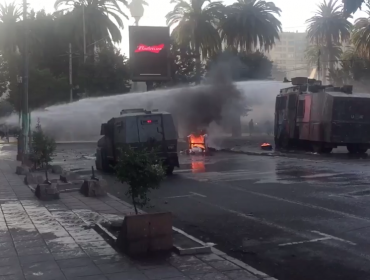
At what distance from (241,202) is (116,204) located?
2.80 meters

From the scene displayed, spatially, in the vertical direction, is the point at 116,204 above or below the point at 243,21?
below

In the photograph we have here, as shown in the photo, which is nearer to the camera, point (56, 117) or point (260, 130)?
point (56, 117)

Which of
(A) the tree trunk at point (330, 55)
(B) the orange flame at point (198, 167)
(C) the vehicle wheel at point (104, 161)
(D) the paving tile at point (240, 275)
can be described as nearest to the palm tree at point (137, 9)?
(A) the tree trunk at point (330, 55)

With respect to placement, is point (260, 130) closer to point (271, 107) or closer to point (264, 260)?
point (271, 107)

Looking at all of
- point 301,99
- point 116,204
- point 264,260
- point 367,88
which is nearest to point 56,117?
point 301,99

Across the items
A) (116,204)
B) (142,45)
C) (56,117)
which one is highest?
(142,45)

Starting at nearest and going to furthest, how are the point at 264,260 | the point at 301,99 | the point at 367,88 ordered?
1. the point at 264,260
2. the point at 301,99
3. the point at 367,88

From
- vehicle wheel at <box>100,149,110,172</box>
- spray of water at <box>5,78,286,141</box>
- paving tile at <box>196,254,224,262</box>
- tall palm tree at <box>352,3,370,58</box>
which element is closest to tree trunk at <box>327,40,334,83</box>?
tall palm tree at <box>352,3,370,58</box>

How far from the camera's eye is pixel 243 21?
50750 millimetres

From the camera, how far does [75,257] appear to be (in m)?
8.49

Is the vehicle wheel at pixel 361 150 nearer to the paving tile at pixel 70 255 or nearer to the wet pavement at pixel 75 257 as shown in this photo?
the wet pavement at pixel 75 257

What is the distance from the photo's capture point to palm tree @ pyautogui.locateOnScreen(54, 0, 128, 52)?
169ft

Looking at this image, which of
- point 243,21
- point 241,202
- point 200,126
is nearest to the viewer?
point 241,202

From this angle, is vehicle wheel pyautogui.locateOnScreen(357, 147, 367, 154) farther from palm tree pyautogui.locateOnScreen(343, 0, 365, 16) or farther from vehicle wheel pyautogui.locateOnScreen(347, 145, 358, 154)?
palm tree pyautogui.locateOnScreen(343, 0, 365, 16)
